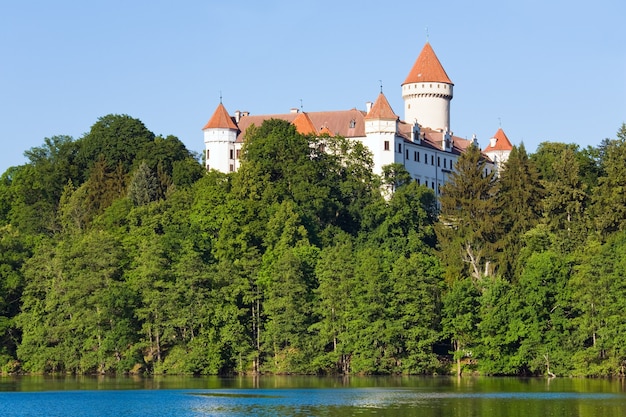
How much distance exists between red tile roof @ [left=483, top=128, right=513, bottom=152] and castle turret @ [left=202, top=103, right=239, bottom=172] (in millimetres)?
29056

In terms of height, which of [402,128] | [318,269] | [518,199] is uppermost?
[402,128]

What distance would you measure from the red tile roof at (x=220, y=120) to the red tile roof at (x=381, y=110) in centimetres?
1175

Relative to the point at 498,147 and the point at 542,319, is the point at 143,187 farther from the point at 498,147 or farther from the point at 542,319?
the point at 498,147

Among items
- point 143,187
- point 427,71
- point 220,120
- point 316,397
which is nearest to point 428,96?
point 427,71

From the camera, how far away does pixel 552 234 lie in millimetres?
90000

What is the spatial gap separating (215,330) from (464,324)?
1447 cm

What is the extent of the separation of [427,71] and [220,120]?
2261cm

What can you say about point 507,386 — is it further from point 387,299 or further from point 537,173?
point 537,173

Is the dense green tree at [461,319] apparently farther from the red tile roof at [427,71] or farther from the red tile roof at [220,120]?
the red tile roof at [427,71]

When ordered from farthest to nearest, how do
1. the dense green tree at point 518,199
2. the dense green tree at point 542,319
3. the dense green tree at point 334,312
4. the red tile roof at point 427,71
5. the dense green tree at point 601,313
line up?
the red tile roof at point 427,71, the dense green tree at point 518,199, the dense green tree at point 334,312, the dense green tree at point 542,319, the dense green tree at point 601,313

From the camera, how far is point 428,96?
13075 cm

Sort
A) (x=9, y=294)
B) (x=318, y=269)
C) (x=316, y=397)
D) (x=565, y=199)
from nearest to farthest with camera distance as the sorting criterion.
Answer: (x=316, y=397)
(x=318, y=269)
(x=9, y=294)
(x=565, y=199)

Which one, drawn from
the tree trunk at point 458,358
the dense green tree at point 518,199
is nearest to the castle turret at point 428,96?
the dense green tree at point 518,199

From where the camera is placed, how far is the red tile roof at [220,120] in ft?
388
